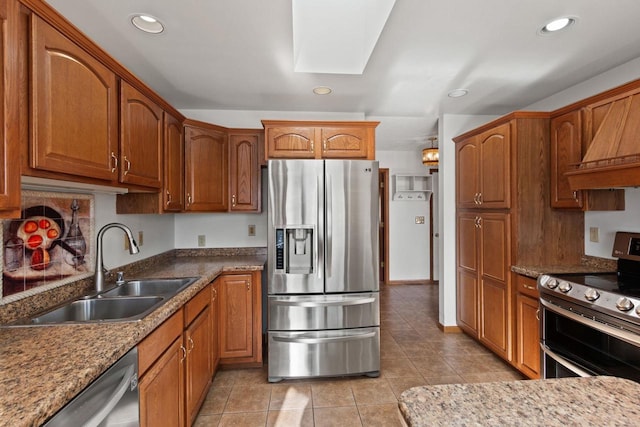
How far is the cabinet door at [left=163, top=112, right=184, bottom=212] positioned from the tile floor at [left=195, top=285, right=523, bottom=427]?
1493mm

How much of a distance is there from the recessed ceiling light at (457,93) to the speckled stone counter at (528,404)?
255cm

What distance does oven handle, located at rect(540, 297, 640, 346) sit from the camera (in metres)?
1.57

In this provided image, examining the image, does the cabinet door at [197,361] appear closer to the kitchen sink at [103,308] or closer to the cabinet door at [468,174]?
the kitchen sink at [103,308]

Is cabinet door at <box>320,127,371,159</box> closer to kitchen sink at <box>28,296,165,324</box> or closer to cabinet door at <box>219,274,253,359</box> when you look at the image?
cabinet door at <box>219,274,253,359</box>

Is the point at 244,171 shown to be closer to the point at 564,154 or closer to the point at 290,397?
the point at 290,397

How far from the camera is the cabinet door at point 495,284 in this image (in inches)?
101

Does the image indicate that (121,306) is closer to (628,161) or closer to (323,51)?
(323,51)

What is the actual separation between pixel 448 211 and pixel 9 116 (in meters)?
3.46

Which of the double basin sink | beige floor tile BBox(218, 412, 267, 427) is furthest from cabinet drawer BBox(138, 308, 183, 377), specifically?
beige floor tile BBox(218, 412, 267, 427)

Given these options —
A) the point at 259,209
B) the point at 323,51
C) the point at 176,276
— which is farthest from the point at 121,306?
the point at 323,51

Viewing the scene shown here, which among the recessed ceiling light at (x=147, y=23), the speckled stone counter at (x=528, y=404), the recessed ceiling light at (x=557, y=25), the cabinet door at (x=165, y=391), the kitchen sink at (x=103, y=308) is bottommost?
the cabinet door at (x=165, y=391)

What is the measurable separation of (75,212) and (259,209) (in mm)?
1464

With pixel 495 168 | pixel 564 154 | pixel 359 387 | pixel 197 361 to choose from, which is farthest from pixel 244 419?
pixel 564 154

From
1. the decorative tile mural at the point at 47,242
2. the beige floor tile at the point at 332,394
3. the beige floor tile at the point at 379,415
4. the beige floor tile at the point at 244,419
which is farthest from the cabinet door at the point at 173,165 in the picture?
the beige floor tile at the point at 379,415
